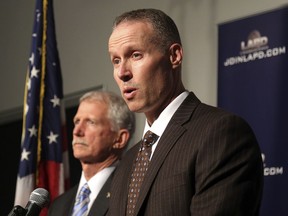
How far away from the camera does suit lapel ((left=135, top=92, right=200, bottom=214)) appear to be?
2326 millimetres

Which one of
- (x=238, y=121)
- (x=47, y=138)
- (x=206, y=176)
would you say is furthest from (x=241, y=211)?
(x=47, y=138)

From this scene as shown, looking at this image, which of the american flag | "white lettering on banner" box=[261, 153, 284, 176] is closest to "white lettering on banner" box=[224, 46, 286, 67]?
"white lettering on banner" box=[261, 153, 284, 176]

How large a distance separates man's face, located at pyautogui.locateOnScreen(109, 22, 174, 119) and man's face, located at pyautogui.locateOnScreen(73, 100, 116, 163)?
167cm

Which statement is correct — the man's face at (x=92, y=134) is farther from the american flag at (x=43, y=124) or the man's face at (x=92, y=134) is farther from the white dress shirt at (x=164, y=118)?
the white dress shirt at (x=164, y=118)

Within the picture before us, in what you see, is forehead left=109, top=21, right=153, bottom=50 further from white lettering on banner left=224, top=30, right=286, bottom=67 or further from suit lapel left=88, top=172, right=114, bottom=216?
white lettering on banner left=224, top=30, right=286, bottom=67

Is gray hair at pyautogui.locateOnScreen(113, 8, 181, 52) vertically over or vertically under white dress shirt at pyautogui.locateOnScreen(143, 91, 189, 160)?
over

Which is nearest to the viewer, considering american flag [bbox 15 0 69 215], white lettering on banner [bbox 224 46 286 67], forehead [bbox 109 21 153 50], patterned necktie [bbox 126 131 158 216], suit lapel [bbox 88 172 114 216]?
patterned necktie [bbox 126 131 158 216]

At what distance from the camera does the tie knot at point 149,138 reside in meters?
2.52

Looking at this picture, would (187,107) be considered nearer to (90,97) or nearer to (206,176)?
(206,176)

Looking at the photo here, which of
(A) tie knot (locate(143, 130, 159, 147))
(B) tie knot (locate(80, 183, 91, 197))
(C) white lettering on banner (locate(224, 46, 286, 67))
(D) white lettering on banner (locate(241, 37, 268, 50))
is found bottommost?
(B) tie knot (locate(80, 183, 91, 197))

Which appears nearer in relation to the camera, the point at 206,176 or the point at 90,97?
the point at 206,176

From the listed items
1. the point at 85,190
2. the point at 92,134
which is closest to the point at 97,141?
the point at 92,134

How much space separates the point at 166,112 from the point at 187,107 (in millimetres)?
80

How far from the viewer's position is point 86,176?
421 cm
